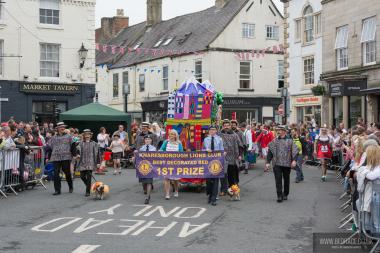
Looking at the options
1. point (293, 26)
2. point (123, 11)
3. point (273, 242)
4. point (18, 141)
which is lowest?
point (273, 242)

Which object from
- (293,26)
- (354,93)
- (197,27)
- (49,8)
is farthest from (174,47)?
(354,93)

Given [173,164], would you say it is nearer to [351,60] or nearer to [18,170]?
[18,170]

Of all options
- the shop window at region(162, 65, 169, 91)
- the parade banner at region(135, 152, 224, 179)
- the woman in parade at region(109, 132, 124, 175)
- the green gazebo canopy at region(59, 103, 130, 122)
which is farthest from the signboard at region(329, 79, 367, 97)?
the shop window at region(162, 65, 169, 91)

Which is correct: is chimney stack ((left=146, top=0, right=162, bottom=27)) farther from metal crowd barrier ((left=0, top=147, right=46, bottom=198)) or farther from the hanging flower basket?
metal crowd barrier ((left=0, top=147, right=46, bottom=198))

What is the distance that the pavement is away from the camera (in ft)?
30.3

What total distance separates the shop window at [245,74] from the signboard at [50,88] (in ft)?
48.8

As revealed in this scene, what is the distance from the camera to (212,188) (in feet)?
46.4

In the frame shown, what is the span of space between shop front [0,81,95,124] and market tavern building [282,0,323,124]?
11.6 m

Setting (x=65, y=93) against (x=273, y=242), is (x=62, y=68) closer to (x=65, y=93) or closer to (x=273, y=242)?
(x=65, y=93)

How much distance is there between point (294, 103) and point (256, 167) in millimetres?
10661

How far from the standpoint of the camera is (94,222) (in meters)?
11.3

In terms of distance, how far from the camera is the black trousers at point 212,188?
13922 millimetres

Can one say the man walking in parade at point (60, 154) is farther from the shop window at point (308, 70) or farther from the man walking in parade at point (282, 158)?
the shop window at point (308, 70)

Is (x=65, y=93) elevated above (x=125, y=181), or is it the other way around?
(x=65, y=93)
